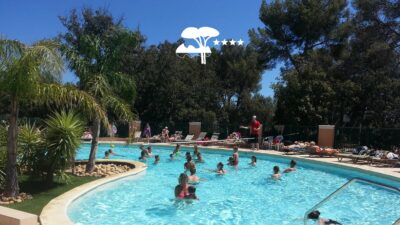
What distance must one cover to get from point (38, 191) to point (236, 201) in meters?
4.70

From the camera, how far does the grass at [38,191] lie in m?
8.62

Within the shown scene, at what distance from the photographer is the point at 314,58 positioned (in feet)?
104

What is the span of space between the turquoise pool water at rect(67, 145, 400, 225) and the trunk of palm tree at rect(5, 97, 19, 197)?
122cm

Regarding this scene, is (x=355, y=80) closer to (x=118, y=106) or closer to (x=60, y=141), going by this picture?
(x=118, y=106)

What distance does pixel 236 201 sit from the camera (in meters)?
11.7

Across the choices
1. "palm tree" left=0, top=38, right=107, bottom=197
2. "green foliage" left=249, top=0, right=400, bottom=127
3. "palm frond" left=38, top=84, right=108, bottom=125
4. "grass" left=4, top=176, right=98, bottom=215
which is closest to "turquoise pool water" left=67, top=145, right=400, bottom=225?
"grass" left=4, top=176, right=98, bottom=215

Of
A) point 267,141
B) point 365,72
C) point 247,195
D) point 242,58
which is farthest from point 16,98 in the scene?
point 242,58

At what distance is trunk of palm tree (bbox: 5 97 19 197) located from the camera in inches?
354

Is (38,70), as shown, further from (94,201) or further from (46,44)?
(94,201)

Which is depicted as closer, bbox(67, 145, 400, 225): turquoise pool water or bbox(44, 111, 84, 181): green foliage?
bbox(67, 145, 400, 225): turquoise pool water

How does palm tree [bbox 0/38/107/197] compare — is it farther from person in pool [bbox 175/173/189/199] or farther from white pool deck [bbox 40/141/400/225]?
person in pool [bbox 175/173/189/199]

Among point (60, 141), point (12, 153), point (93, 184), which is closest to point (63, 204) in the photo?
point (12, 153)

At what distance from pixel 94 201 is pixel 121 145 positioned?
17843mm

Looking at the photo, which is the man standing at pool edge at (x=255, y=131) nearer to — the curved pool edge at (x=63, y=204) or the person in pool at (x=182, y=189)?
the curved pool edge at (x=63, y=204)
